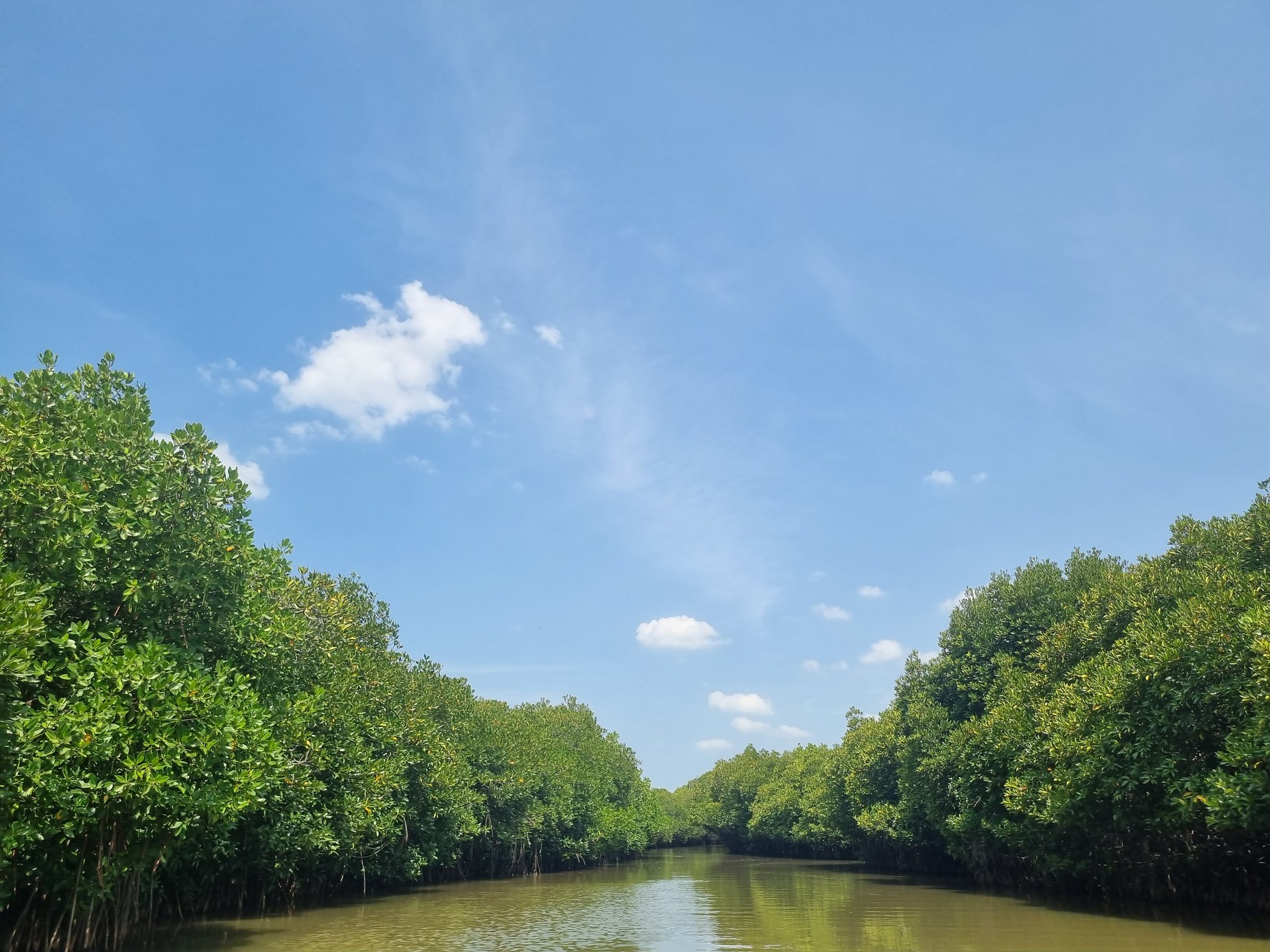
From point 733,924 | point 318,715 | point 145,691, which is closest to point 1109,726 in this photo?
point 733,924

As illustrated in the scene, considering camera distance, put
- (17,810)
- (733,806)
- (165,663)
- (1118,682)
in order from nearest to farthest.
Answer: (17,810), (165,663), (1118,682), (733,806)

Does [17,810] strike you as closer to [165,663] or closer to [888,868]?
[165,663]

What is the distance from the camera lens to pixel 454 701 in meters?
43.3

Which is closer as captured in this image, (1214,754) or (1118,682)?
(1214,754)

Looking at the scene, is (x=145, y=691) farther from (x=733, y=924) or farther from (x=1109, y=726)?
(x=1109, y=726)

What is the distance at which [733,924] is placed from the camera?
83.9ft

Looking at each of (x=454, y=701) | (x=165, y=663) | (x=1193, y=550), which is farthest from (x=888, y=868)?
(x=165, y=663)

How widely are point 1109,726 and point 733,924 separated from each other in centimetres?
1204

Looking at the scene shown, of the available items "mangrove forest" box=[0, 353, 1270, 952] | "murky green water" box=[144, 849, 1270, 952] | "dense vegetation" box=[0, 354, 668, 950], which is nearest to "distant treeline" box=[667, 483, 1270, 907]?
"mangrove forest" box=[0, 353, 1270, 952]

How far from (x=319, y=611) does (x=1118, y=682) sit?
24.1 meters

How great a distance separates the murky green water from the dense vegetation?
2726 millimetres

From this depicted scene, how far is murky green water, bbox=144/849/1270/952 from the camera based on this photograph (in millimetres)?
20094

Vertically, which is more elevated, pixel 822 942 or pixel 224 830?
pixel 224 830

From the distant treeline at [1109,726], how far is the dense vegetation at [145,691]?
20.6m
